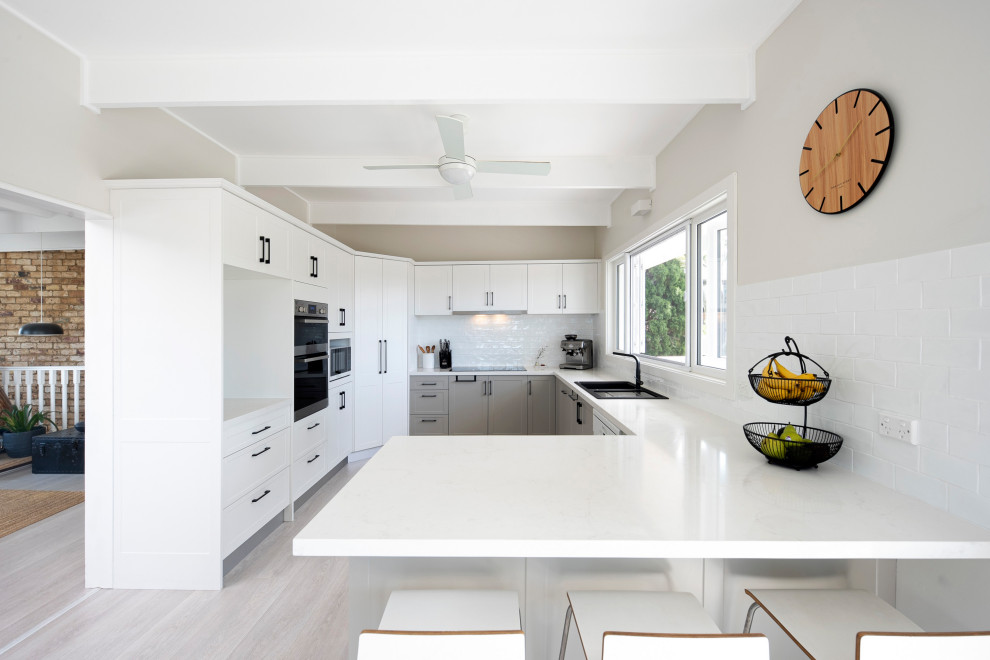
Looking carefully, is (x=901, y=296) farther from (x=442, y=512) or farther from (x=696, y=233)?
(x=696, y=233)

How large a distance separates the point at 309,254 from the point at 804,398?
10.7ft

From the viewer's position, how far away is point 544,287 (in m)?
5.21

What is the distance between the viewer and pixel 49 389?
506 cm

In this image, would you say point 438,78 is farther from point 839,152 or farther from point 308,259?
point 308,259

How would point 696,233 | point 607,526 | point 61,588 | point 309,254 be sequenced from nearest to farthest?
point 607,526 → point 61,588 → point 696,233 → point 309,254

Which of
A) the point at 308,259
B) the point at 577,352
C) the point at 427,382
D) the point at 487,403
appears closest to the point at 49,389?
the point at 308,259

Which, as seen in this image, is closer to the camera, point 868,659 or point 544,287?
point 868,659

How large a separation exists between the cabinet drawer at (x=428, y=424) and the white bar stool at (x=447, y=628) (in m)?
3.78

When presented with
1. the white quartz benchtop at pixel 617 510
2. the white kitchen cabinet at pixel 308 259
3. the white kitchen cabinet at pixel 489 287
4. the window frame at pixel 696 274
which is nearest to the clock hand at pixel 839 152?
the window frame at pixel 696 274

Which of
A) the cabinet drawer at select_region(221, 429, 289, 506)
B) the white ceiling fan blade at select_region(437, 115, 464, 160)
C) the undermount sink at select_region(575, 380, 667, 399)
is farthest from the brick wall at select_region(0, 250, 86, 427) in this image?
the undermount sink at select_region(575, 380, 667, 399)

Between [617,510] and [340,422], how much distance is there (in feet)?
11.3

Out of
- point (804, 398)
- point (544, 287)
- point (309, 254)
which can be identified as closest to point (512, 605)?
point (804, 398)

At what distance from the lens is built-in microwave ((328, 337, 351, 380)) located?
158 inches

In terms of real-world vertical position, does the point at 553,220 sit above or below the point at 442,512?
above
